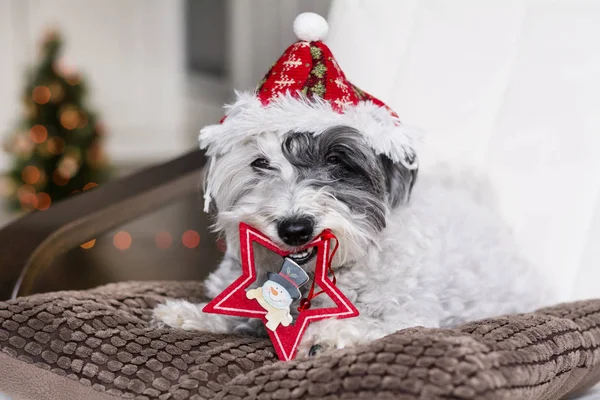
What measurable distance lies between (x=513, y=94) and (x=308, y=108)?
0.85 m

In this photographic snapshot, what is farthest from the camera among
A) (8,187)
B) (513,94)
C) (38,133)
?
(8,187)

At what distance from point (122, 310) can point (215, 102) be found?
4.30m

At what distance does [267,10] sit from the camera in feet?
15.9

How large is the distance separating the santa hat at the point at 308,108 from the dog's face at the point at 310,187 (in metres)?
0.03

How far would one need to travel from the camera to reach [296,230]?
133cm

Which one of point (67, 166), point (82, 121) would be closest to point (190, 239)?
point (67, 166)

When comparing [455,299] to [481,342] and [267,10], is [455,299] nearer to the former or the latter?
[481,342]

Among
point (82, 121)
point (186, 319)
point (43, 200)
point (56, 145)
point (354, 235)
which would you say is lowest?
point (43, 200)

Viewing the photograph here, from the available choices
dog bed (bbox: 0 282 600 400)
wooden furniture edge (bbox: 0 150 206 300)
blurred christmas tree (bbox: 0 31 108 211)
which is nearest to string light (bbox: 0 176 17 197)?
blurred christmas tree (bbox: 0 31 108 211)

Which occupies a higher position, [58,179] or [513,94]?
[513,94]

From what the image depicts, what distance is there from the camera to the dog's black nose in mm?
1333

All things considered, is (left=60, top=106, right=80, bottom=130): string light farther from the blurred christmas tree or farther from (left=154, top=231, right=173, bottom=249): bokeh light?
(left=154, top=231, right=173, bottom=249): bokeh light

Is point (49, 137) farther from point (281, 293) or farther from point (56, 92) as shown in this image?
point (281, 293)

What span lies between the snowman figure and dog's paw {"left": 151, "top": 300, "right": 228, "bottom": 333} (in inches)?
7.5
